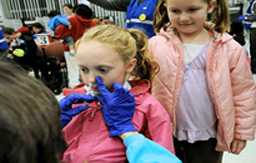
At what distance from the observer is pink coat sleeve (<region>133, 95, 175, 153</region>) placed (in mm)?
923

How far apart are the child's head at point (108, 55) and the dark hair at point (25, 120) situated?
0.53 metres

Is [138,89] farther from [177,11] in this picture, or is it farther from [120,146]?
[177,11]

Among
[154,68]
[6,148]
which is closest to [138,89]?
[154,68]

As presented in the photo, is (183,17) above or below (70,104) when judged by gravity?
above

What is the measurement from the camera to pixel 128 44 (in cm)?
95

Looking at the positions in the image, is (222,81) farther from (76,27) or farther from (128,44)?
(76,27)

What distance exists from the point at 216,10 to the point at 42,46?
3833mm

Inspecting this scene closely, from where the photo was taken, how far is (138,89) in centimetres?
98

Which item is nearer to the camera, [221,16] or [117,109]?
[117,109]

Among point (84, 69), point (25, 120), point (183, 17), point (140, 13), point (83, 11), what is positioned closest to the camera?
point (25, 120)

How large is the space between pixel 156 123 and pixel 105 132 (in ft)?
0.47

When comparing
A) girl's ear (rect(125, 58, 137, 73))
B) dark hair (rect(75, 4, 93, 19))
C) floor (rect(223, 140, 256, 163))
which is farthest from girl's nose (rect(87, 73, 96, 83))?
dark hair (rect(75, 4, 93, 19))

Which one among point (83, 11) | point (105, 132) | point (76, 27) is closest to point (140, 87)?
point (105, 132)

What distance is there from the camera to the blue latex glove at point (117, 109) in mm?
809
